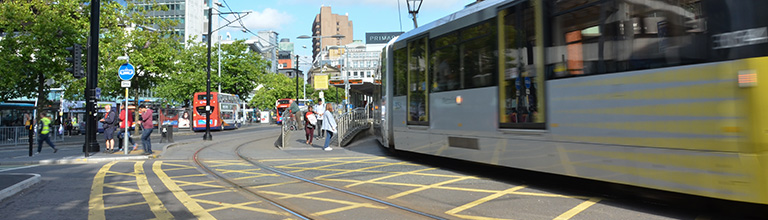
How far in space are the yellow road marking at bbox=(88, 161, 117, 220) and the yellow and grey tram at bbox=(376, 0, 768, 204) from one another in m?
5.48

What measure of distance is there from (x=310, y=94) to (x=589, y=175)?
3442 inches

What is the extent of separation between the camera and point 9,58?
22547mm

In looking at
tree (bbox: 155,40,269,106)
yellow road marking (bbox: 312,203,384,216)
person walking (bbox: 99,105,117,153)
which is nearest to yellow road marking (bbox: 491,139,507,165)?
yellow road marking (bbox: 312,203,384,216)

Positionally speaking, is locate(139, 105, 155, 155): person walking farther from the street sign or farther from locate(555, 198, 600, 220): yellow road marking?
locate(555, 198, 600, 220): yellow road marking

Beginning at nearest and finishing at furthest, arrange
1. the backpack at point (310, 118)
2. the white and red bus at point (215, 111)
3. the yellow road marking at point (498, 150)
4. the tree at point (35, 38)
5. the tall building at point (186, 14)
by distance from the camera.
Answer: the yellow road marking at point (498, 150)
the backpack at point (310, 118)
the tree at point (35, 38)
the white and red bus at point (215, 111)
the tall building at point (186, 14)

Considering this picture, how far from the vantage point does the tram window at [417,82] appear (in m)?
10.2

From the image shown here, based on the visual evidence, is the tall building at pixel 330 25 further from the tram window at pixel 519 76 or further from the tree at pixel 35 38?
the tram window at pixel 519 76

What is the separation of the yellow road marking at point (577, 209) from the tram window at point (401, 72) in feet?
18.3

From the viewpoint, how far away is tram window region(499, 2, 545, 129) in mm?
7023

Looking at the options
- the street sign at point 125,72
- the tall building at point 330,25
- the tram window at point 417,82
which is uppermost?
the tall building at point 330,25

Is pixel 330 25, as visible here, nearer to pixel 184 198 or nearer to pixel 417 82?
pixel 417 82

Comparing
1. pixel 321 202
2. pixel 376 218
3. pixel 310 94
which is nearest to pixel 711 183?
pixel 376 218

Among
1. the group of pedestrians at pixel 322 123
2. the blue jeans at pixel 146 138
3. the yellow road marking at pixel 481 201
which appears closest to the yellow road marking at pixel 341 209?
the yellow road marking at pixel 481 201

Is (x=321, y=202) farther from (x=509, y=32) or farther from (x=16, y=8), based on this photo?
(x=16, y=8)
